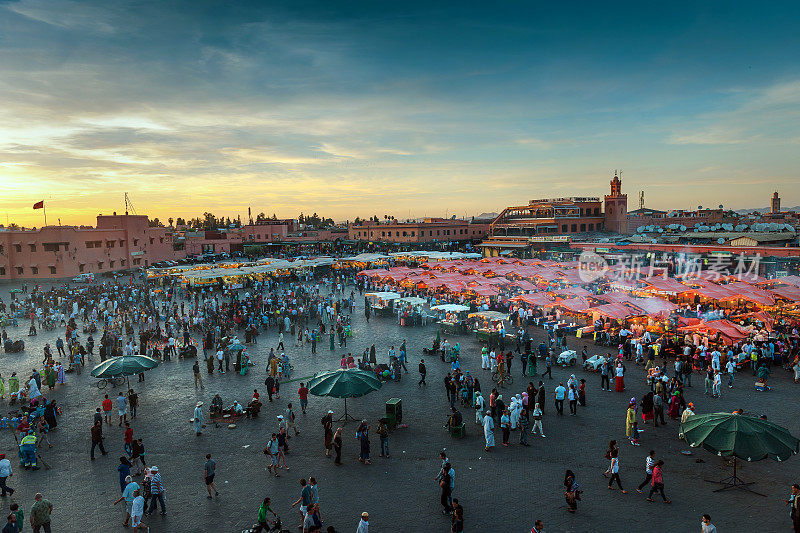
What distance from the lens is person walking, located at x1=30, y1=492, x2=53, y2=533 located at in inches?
303

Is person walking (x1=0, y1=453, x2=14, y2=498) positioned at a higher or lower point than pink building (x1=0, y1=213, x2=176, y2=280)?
lower

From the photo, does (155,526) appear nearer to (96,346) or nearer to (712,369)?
(712,369)

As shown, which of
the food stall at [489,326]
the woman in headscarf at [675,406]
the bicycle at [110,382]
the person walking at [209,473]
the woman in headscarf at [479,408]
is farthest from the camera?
the food stall at [489,326]

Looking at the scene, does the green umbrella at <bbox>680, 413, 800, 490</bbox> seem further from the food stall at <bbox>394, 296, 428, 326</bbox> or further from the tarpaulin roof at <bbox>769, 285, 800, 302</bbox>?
the tarpaulin roof at <bbox>769, 285, 800, 302</bbox>

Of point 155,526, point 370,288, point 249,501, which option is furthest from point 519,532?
point 370,288

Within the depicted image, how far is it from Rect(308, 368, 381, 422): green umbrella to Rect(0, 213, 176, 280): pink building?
143 feet

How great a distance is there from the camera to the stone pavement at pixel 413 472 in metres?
8.18

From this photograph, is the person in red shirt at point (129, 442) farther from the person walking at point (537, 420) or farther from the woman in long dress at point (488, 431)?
the person walking at point (537, 420)

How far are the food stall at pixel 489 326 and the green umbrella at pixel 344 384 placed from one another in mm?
Result: 8646

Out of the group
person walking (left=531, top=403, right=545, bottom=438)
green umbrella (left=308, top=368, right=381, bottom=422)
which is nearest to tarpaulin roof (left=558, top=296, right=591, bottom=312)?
person walking (left=531, top=403, right=545, bottom=438)

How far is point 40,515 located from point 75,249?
45.6 meters

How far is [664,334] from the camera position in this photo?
18.8 metres

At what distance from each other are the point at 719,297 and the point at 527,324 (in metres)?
9.41

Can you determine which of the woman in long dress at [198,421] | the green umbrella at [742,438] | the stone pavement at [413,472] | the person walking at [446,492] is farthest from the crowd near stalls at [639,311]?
the woman in long dress at [198,421]
